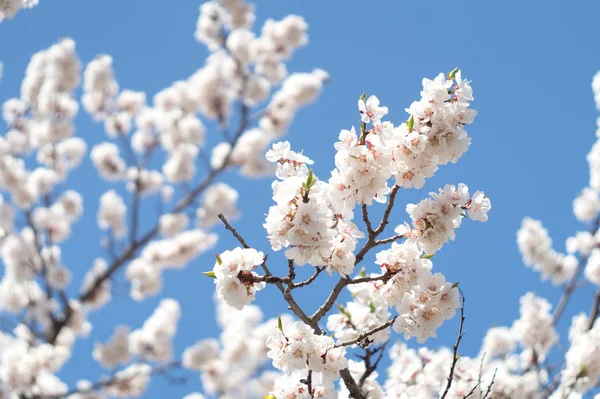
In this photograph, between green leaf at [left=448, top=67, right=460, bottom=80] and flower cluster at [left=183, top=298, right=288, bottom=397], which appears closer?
green leaf at [left=448, top=67, right=460, bottom=80]

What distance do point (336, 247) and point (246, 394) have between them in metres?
8.45

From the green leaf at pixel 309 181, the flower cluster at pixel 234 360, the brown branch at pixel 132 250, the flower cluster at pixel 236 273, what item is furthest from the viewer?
the flower cluster at pixel 234 360

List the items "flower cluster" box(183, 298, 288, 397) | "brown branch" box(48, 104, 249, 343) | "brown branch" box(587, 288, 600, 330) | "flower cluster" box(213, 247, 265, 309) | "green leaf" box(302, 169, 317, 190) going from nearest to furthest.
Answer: "green leaf" box(302, 169, 317, 190) → "flower cluster" box(213, 247, 265, 309) → "brown branch" box(587, 288, 600, 330) → "brown branch" box(48, 104, 249, 343) → "flower cluster" box(183, 298, 288, 397)

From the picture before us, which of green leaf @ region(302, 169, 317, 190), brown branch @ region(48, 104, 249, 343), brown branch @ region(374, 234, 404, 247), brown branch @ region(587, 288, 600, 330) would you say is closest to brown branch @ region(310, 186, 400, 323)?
brown branch @ region(374, 234, 404, 247)

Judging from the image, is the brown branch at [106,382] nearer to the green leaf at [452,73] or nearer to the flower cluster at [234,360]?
the flower cluster at [234,360]

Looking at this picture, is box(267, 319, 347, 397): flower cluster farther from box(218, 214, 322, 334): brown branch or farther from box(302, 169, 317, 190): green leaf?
box(302, 169, 317, 190): green leaf

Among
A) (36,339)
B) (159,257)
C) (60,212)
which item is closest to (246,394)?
(159,257)

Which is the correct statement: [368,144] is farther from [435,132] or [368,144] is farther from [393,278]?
[393,278]

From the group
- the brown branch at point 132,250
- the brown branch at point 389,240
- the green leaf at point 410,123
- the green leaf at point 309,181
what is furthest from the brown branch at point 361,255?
the brown branch at point 132,250

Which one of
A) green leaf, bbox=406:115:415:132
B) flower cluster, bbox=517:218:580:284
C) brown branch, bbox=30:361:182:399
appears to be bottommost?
green leaf, bbox=406:115:415:132

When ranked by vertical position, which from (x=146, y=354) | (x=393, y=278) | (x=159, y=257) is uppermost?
(x=159, y=257)

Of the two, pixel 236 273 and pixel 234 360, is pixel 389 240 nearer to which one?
pixel 236 273

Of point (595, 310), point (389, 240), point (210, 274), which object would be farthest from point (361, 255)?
point (595, 310)

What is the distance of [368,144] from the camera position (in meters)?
2.04
